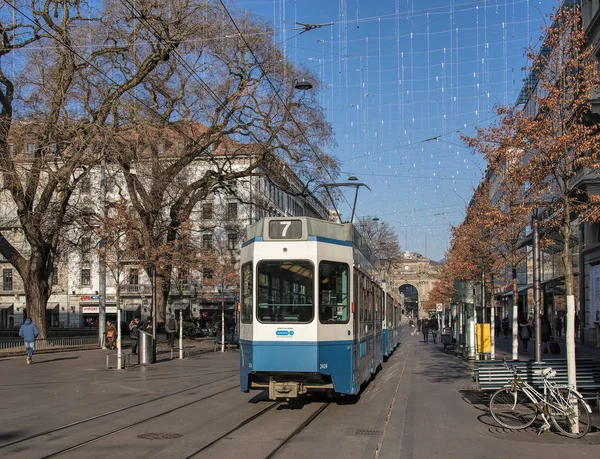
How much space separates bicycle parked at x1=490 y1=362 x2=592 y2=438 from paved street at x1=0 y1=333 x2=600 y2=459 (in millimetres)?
216

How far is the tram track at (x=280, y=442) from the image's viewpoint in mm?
8487

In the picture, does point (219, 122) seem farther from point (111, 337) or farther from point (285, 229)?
point (285, 229)

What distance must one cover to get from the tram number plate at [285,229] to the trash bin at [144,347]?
12.6 meters

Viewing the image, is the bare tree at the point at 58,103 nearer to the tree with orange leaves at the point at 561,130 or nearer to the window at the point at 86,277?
the tree with orange leaves at the point at 561,130

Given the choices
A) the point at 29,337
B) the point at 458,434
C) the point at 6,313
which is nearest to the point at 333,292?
the point at 458,434

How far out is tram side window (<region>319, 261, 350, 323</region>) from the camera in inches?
476

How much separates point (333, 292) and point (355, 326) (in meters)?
1.00

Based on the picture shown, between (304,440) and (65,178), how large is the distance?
18238 millimetres

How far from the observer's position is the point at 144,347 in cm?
2367

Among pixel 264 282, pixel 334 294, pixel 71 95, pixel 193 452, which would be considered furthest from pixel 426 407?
pixel 71 95

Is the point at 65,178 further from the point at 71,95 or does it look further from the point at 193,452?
the point at 193,452

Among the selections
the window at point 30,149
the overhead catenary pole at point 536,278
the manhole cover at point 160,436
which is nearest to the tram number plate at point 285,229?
the manhole cover at point 160,436

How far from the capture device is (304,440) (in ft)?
Answer: 31.2

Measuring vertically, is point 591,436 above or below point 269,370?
below
